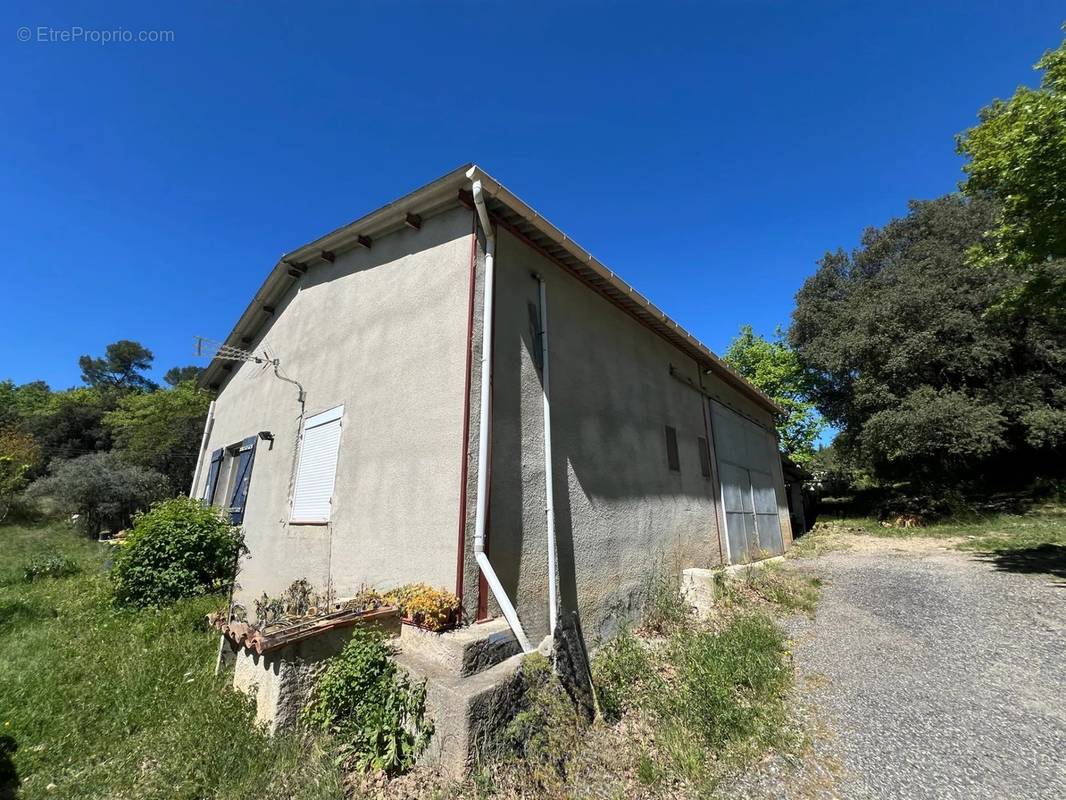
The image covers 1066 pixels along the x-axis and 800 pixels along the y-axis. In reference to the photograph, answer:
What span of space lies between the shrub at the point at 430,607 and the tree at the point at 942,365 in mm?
16176

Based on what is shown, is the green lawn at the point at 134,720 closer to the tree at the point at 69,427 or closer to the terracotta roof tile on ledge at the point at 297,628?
the terracotta roof tile on ledge at the point at 297,628

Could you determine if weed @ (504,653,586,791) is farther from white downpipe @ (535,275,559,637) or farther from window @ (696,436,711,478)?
window @ (696,436,711,478)

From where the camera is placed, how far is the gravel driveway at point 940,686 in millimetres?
2762

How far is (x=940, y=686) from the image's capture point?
12.5ft

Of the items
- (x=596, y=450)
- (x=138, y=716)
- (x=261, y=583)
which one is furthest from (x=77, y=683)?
(x=596, y=450)

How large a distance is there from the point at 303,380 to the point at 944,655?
8.40 meters

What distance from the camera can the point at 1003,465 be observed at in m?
16.9

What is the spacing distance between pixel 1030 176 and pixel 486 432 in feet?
28.8

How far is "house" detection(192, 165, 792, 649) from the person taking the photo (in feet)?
13.4

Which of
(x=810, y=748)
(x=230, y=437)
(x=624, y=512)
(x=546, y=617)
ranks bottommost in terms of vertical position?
(x=810, y=748)

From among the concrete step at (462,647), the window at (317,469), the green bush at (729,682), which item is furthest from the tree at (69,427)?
the green bush at (729,682)

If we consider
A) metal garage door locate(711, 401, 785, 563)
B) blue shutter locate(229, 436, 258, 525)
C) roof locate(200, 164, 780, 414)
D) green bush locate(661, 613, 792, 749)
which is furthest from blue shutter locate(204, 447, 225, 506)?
metal garage door locate(711, 401, 785, 563)

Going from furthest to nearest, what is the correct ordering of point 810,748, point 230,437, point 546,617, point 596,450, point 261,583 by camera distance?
point 230,437, point 261,583, point 596,450, point 546,617, point 810,748

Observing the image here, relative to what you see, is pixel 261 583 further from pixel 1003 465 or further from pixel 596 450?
pixel 1003 465
